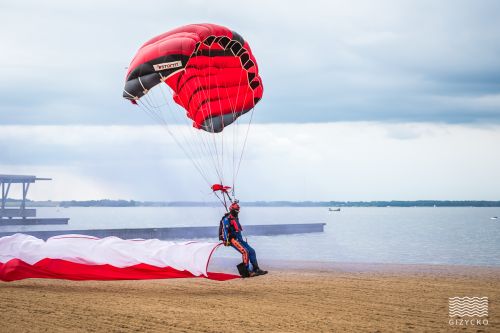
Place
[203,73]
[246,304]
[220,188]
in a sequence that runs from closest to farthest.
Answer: [246,304] → [220,188] → [203,73]

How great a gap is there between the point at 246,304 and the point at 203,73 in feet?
23.2

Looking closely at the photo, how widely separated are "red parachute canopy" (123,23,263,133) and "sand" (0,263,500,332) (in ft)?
15.2

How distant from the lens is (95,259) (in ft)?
48.1

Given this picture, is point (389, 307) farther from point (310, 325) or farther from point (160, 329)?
point (160, 329)

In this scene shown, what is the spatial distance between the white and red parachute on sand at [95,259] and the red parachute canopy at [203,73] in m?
3.65

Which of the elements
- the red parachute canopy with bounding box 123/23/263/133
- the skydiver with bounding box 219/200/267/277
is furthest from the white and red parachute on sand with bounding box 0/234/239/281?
the red parachute canopy with bounding box 123/23/263/133

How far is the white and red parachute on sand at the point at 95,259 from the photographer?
1422 centimetres

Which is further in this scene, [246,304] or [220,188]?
[220,188]

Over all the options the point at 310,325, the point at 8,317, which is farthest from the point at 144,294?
the point at 310,325

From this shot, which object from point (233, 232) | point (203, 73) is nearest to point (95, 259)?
point (233, 232)

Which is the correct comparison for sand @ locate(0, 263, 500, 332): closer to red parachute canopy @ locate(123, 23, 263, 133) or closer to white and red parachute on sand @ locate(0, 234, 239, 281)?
white and red parachute on sand @ locate(0, 234, 239, 281)

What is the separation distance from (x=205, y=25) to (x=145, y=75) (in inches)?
76.9

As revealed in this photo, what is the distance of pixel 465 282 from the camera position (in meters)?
16.4

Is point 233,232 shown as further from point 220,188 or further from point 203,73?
point 203,73
